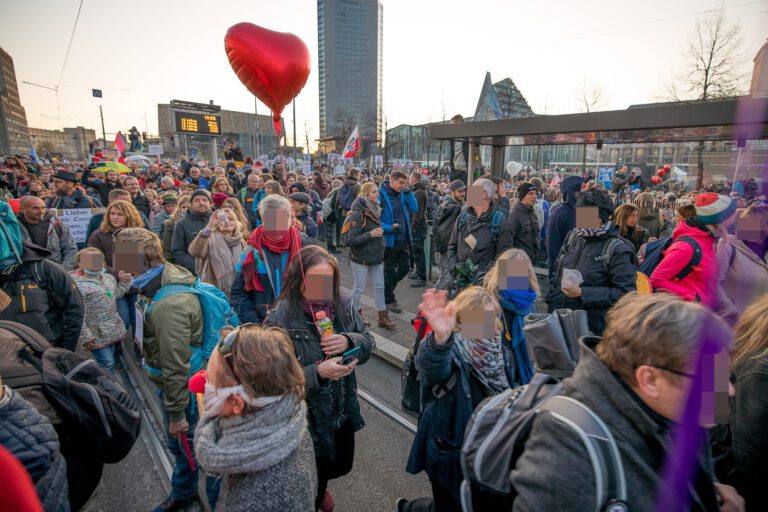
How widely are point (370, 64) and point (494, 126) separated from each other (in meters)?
72.5

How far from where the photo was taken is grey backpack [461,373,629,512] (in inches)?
44.4

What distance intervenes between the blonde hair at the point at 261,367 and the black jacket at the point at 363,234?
3770 mm

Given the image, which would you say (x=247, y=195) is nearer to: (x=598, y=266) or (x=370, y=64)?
(x=598, y=266)

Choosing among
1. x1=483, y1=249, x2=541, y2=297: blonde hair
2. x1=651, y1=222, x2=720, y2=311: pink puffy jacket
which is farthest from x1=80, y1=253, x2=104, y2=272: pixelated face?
x1=651, y1=222, x2=720, y2=311: pink puffy jacket

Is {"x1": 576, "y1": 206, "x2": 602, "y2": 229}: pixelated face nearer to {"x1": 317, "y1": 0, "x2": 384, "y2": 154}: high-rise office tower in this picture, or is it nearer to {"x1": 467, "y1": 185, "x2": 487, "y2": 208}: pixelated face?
{"x1": 467, "y1": 185, "x2": 487, "y2": 208}: pixelated face

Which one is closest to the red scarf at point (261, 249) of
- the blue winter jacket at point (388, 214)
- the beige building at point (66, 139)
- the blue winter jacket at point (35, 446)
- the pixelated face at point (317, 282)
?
the pixelated face at point (317, 282)

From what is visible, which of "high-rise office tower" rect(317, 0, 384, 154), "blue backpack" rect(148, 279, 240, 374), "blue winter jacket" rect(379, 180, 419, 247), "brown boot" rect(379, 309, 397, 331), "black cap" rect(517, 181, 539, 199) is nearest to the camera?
"blue backpack" rect(148, 279, 240, 374)

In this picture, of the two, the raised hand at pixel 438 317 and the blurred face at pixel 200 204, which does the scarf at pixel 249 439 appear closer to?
the raised hand at pixel 438 317

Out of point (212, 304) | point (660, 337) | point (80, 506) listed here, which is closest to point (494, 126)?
point (212, 304)

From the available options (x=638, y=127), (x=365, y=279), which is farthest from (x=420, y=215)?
(x=638, y=127)

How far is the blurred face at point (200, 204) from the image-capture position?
4.92m

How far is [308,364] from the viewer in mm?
2283

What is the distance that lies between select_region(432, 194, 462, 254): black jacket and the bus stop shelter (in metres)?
2.69

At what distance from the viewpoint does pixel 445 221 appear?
6.37 m
